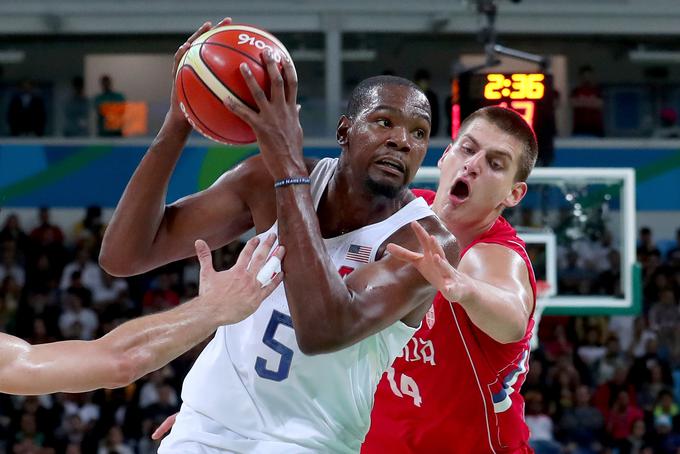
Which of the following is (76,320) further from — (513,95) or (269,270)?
(269,270)

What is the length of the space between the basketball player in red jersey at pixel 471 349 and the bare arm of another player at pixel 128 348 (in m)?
1.34

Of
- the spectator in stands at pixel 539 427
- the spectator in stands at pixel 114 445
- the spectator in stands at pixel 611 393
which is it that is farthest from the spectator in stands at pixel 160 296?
the spectator in stands at pixel 611 393

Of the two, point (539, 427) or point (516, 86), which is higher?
point (516, 86)

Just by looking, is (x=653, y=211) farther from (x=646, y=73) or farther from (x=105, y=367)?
(x=105, y=367)

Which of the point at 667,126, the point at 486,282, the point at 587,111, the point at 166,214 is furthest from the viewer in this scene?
the point at 667,126

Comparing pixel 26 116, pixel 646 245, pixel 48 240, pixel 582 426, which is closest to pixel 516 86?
pixel 582 426

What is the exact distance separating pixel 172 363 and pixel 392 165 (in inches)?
400

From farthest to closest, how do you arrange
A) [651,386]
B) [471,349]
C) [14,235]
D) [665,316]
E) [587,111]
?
[587,111], [14,235], [665,316], [651,386], [471,349]

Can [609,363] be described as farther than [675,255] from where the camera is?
No

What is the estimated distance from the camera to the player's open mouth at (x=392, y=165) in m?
3.77

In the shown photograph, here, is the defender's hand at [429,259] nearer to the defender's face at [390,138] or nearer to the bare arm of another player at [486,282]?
the bare arm of another player at [486,282]

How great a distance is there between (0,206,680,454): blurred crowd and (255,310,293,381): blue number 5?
9140mm

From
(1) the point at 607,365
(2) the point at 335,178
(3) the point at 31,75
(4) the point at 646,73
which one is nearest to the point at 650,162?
(1) the point at 607,365

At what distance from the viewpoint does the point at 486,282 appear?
14.4 feet
